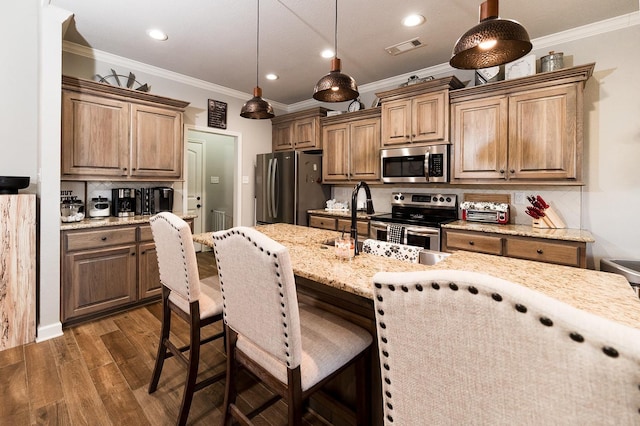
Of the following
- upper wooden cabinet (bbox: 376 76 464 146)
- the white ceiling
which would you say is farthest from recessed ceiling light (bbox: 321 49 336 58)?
upper wooden cabinet (bbox: 376 76 464 146)

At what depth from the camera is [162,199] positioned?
359 cm

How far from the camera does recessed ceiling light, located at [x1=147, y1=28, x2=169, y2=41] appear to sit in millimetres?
2850

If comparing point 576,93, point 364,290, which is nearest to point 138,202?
point 364,290

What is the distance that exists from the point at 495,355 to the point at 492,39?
4.00 feet

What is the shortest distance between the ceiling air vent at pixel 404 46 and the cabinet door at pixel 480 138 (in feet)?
2.42

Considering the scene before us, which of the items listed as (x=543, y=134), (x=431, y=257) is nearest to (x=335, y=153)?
(x=543, y=134)

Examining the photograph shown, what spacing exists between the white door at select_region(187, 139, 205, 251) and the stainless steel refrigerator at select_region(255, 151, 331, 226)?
5.16 ft

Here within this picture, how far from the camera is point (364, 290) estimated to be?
1055mm

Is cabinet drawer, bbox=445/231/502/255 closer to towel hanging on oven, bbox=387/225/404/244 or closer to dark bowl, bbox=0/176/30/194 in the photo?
towel hanging on oven, bbox=387/225/404/244

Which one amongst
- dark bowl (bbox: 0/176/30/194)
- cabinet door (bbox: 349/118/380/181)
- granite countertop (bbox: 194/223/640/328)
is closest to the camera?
granite countertop (bbox: 194/223/640/328)

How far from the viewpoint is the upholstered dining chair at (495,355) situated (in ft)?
1.45

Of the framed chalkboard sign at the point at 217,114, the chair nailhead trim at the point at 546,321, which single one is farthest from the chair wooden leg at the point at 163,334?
the framed chalkboard sign at the point at 217,114

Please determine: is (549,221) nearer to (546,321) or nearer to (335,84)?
(335,84)

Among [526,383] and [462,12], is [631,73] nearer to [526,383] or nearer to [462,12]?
[462,12]
